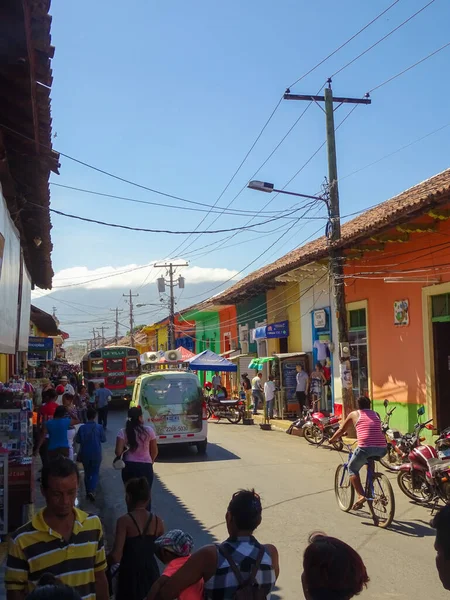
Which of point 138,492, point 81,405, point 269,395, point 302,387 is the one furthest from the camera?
point 269,395

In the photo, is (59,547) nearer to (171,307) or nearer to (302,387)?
(302,387)

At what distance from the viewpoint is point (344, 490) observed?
30.9ft

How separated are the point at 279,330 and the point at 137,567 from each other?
861 inches

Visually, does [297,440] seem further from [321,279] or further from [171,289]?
[171,289]

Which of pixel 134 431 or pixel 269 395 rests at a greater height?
pixel 134 431

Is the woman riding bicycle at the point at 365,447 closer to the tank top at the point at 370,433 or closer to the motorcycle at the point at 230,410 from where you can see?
the tank top at the point at 370,433

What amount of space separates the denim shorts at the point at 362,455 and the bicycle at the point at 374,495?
0.10 metres

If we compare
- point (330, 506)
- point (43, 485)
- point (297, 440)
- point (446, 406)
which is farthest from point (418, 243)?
point (43, 485)

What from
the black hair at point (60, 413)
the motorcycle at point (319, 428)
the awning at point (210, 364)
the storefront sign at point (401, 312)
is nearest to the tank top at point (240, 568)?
the black hair at point (60, 413)

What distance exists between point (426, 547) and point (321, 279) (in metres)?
15.4

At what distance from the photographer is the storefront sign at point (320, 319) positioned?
22.0m

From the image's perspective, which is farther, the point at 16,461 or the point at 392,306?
the point at 392,306

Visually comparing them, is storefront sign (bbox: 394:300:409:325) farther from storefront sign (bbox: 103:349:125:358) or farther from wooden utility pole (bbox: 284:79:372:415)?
storefront sign (bbox: 103:349:125:358)

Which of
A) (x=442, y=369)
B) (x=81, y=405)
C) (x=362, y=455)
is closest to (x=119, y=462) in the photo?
(x=362, y=455)
